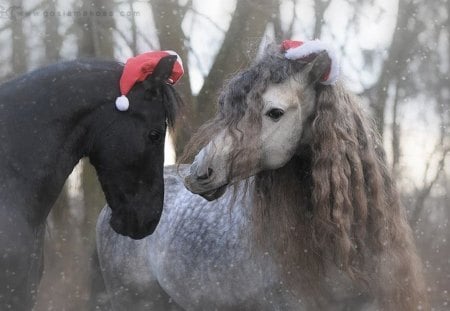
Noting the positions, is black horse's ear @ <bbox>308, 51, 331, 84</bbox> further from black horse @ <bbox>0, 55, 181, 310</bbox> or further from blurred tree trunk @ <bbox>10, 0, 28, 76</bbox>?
blurred tree trunk @ <bbox>10, 0, 28, 76</bbox>

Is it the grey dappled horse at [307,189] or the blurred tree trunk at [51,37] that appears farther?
the blurred tree trunk at [51,37]

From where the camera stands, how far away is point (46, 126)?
12.7 feet

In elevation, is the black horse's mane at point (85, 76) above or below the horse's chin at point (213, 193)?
above

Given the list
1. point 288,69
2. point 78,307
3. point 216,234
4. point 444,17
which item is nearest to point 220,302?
point 216,234

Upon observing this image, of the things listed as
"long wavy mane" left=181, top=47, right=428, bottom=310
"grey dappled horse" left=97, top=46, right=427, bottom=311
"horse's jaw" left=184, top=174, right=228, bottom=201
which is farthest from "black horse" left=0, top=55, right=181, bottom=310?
"long wavy mane" left=181, top=47, right=428, bottom=310

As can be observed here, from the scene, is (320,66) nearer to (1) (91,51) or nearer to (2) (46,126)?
(2) (46,126)

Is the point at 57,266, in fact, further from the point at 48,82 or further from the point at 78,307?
the point at 48,82

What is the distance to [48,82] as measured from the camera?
13.0 ft

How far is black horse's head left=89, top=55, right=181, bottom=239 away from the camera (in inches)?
156

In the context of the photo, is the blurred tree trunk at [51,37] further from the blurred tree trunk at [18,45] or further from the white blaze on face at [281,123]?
the white blaze on face at [281,123]

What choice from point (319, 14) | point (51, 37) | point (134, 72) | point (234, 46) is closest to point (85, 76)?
point (134, 72)

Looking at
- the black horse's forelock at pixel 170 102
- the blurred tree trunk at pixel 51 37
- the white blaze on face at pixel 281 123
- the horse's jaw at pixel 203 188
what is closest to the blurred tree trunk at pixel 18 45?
the blurred tree trunk at pixel 51 37

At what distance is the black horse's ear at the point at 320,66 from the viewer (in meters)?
4.12

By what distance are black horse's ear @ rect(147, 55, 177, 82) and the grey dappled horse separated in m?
0.34
